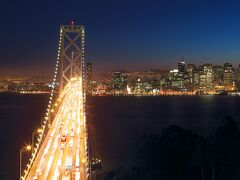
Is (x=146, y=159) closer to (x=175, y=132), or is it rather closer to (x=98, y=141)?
(x=175, y=132)

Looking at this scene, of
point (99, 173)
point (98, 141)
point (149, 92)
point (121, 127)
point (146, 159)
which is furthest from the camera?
point (149, 92)

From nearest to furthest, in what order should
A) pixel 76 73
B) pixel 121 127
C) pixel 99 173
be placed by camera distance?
pixel 99 173 < pixel 121 127 < pixel 76 73

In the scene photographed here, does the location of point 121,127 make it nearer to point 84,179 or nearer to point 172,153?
point 172,153

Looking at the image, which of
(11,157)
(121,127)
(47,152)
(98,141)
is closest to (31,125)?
(121,127)

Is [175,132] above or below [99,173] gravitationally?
above

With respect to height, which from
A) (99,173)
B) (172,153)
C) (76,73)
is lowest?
(99,173)

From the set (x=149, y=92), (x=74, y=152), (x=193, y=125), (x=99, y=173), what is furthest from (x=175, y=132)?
(x=149, y=92)

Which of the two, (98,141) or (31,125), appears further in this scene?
(31,125)
